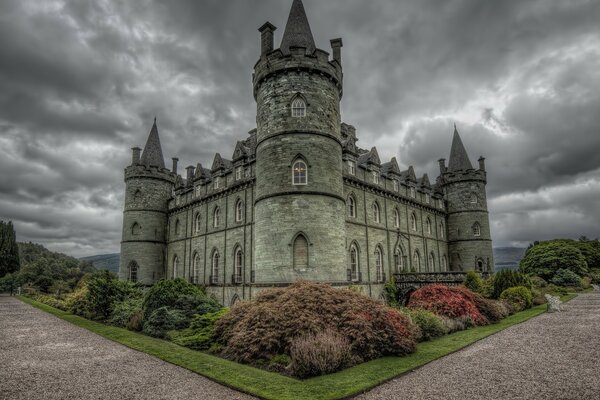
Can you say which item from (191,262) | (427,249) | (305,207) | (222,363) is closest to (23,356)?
(222,363)

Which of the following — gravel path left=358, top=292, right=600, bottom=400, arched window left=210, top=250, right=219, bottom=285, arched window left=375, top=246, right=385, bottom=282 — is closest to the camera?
gravel path left=358, top=292, right=600, bottom=400

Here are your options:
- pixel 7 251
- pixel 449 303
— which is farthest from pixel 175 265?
pixel 7 251

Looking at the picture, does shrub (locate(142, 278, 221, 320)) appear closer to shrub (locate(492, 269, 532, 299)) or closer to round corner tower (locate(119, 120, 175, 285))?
shrub (locate(492, 269, 532, 299))

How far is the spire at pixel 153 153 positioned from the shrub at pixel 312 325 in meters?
28.2

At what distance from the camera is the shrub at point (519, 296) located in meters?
20.7

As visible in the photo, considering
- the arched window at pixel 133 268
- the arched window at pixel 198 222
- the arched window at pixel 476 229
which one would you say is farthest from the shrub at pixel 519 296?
the arched window at pixel 133 268

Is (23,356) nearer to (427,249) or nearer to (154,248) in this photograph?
(154,248)

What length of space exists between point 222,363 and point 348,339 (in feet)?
11.7

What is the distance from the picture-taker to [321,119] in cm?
2031

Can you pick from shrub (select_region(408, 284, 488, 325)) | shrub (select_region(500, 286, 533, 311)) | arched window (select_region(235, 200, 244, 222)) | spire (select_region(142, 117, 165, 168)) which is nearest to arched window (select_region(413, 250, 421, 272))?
shrub (select_region(500, 286, 533, 311))

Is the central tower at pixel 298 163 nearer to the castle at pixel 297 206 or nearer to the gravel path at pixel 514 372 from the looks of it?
the castle at pixel 297 206

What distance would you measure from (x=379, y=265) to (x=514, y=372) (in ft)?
64.0

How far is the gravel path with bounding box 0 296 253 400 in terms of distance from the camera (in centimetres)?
743

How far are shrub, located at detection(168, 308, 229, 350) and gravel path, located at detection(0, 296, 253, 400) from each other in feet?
5.35
